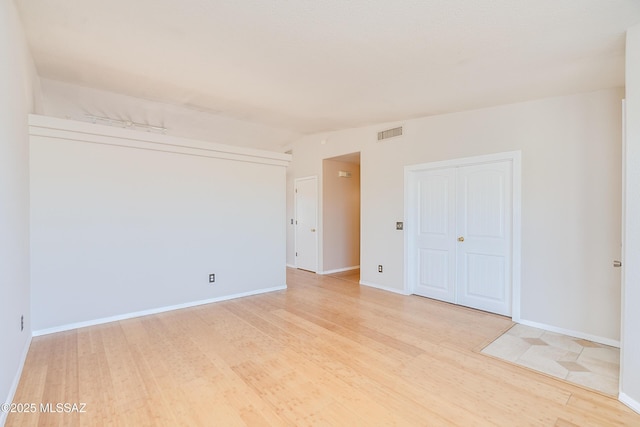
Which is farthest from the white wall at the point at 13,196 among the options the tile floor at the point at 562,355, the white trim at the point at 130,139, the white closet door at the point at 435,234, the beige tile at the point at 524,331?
the white closet door at the point at 435,234

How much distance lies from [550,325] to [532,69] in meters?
2.79

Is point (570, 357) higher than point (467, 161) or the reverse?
the reverse

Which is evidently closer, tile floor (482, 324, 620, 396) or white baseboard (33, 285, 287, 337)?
tile floor (482, 324, 620, 396)

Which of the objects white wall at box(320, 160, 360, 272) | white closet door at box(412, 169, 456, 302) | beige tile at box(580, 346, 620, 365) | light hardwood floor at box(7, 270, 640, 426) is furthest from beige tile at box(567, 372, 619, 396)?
white wall at box(320, 160, 360, 272)

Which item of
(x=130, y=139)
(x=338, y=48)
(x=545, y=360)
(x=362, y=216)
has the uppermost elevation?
(x=338, y=48)

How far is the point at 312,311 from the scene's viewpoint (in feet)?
13.0

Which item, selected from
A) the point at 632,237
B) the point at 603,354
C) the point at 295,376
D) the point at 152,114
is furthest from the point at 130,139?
the point at 603,354

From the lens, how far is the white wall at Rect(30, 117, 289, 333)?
127 inches

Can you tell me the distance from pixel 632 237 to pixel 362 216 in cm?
370

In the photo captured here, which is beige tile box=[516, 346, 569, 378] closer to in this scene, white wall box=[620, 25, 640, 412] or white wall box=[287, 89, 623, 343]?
white wall box=[620, 25, 640, 412]

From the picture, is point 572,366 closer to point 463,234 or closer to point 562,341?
point 562,341

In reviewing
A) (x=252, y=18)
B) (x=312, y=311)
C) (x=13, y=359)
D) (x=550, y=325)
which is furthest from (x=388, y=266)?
(x=13, y=359)

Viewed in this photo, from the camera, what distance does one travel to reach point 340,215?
661 centimetres
